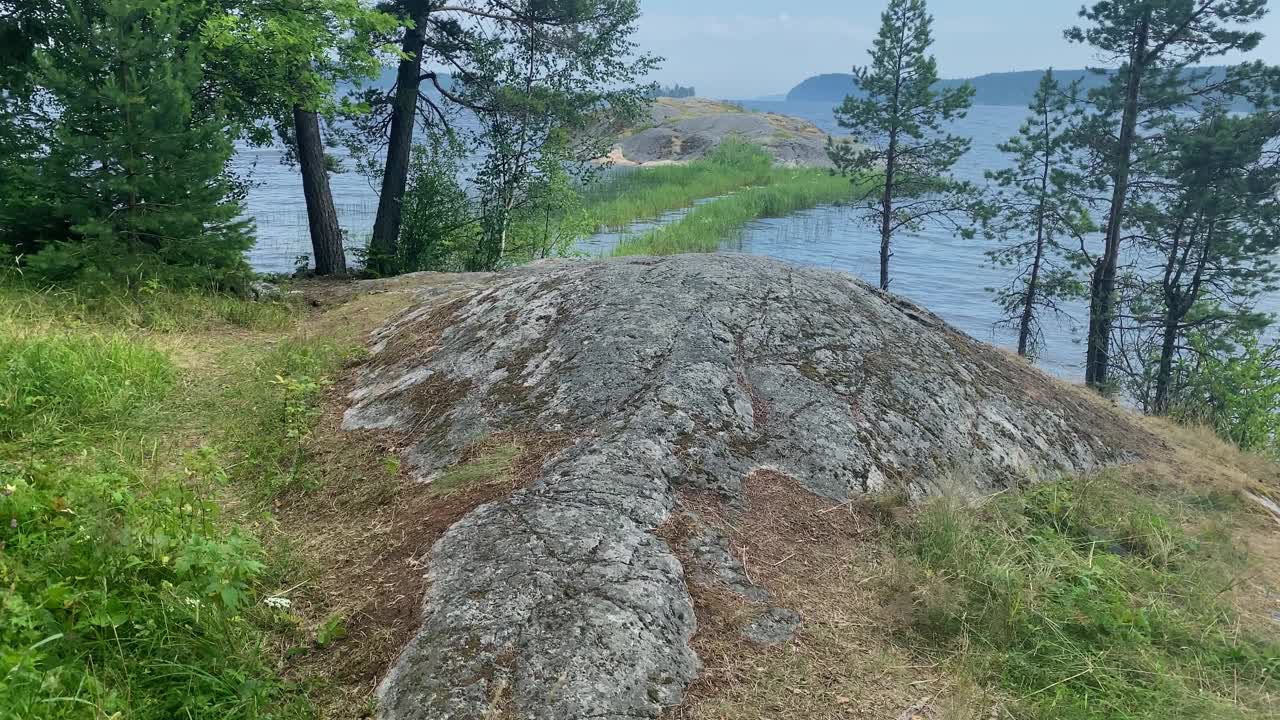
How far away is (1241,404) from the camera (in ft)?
→ 42.6

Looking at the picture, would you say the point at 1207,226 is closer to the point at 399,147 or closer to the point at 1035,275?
the point at 1035,275

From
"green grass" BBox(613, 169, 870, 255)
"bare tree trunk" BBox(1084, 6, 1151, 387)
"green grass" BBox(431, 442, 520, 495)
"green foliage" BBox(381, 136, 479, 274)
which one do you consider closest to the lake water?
"green grass" BBox(613, 169, 870, 255)

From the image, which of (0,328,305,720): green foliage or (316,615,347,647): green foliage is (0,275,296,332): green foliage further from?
(316,615,347,647): green foliage

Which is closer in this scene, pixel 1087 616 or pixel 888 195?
pixel 1087 616

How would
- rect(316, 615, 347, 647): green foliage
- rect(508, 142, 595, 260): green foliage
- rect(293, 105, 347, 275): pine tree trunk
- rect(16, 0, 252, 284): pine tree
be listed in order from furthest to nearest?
1. rect(508, 142, 595, 260): green foliage
2. rect(293, 105, 347, 275): pine tree trunk
3. rect(16, 0, 252, 284): pine tree
4. rect(316, 615, 347, 647): green foliage

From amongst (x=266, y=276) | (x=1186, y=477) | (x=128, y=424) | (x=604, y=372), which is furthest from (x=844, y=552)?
(x=266, y=276)

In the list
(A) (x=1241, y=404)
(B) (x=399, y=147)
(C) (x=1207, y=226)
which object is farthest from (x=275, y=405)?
(C) (x=1207, y=226)

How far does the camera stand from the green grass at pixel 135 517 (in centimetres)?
270

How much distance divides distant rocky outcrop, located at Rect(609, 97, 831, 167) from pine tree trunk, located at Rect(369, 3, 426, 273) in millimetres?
39172

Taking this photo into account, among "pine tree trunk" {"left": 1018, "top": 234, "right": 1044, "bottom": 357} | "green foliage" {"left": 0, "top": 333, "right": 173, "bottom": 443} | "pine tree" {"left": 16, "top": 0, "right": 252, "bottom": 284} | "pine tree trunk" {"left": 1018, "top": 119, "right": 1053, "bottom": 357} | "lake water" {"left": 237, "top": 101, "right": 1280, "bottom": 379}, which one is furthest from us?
"lake water" {"left": 237, "top": 101, "right": 1280, "bottom": 379}

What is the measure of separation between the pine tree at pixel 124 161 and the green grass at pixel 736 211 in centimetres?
1049

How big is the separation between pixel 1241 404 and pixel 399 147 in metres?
15.2

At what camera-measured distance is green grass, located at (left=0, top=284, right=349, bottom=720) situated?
2.70m

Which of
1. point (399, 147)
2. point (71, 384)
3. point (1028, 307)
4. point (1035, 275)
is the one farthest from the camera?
point (1035, 275)
